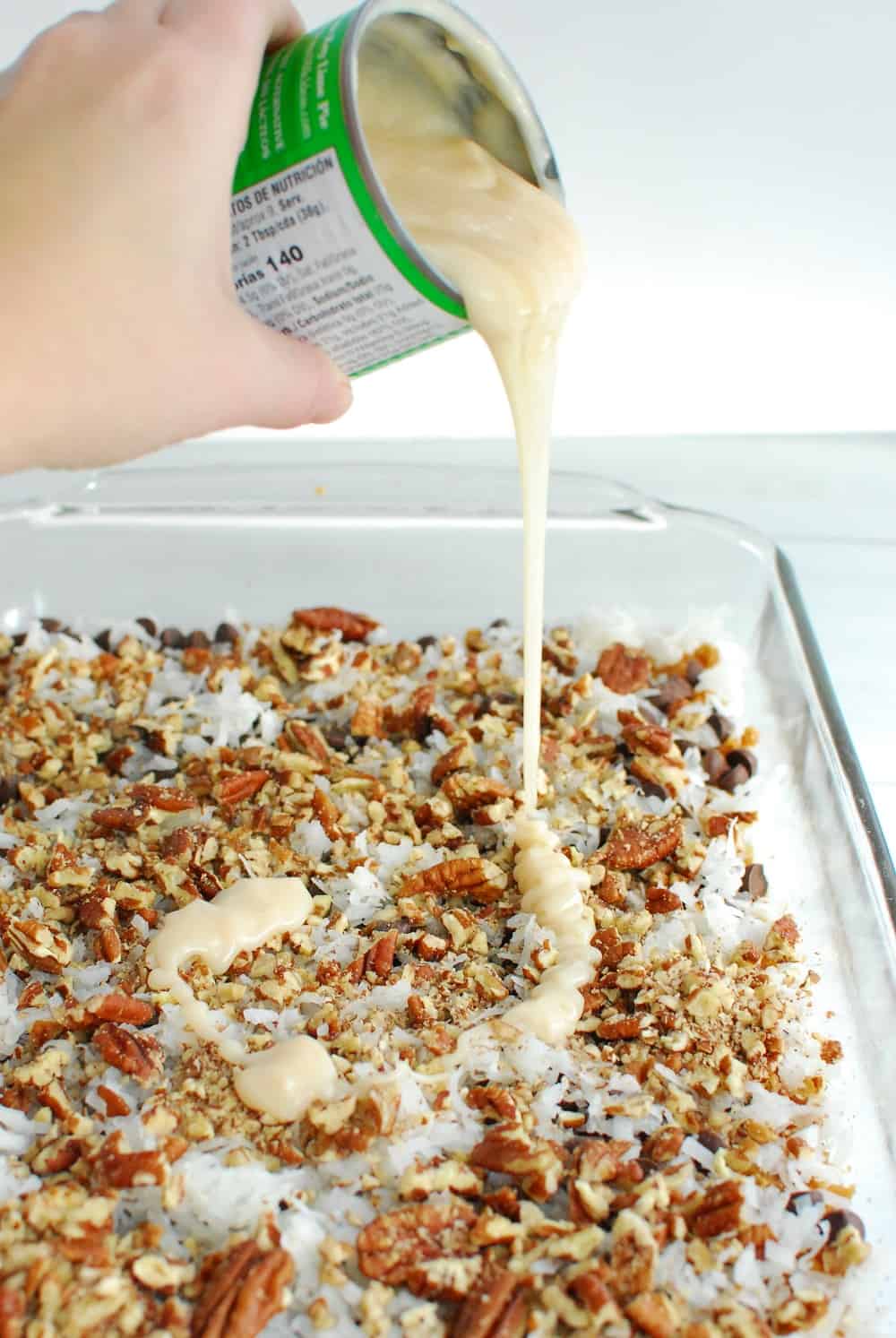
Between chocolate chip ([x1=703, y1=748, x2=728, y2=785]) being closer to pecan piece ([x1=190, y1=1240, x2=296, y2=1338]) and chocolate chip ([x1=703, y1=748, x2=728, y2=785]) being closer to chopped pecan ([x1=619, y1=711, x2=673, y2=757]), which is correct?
chopped pecan ([x1=619, y1=711, x2=673, y2=757])

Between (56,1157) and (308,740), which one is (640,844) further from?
(56,1157)

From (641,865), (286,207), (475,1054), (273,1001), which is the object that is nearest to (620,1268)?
(475,1054)

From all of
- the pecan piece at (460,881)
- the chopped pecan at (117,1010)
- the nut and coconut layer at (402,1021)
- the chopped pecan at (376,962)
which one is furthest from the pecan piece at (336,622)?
the chopped pecan at (117,1010)

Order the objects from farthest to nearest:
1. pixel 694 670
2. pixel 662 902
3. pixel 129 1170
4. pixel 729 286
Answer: pixel 729 286
pixel 694 670
pixel 662 902
pixel 129 1170

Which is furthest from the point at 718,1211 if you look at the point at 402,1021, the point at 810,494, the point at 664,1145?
the point at 810,494

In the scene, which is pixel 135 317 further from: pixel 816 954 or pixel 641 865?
pixel 816 954
